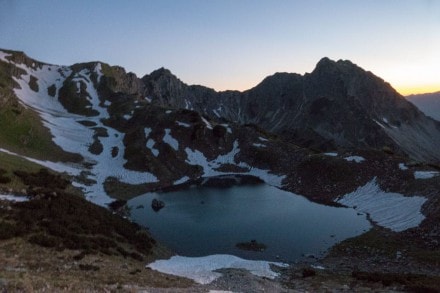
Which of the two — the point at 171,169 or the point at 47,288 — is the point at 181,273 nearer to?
the point at 47,288

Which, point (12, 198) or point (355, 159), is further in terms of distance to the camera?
point (355, 159)

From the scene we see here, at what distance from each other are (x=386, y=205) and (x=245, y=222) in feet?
87.2

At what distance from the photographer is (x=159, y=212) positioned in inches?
2749

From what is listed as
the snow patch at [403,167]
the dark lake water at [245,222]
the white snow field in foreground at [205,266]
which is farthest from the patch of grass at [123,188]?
the snow patch at [403,167]

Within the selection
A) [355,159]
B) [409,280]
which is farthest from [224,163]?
Answer: [409,280]

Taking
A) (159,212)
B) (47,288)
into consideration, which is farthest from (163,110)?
(47,288)

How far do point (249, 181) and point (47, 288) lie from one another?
8579 cm

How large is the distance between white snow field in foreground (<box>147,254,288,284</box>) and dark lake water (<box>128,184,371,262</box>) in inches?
169

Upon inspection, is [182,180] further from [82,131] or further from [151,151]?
[82,131]

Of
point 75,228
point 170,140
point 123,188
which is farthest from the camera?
point 170,140

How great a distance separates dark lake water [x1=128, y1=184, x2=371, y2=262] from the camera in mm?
51188

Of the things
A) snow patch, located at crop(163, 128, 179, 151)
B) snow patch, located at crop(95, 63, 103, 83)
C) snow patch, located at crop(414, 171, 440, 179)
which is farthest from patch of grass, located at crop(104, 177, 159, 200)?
snow patch, located at crop(95, 63, 103, 83)

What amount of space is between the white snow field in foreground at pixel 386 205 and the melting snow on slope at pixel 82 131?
47794 millimetres

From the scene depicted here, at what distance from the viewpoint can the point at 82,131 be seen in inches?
4751
